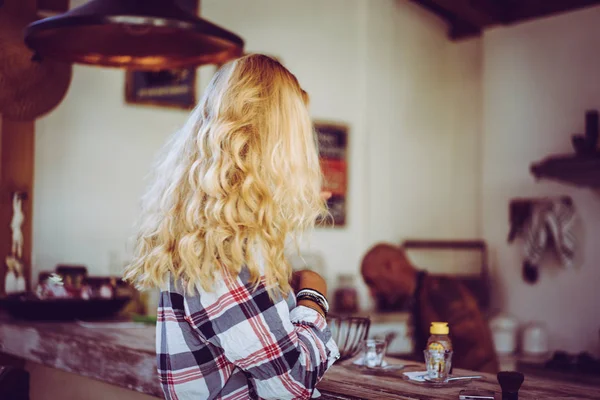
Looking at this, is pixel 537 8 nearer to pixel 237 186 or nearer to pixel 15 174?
pixel 15 174

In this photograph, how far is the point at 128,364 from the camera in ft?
8.04

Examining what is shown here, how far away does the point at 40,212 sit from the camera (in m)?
3.92

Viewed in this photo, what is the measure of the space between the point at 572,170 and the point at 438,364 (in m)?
2.88

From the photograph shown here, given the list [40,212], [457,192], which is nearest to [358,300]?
[457,192]

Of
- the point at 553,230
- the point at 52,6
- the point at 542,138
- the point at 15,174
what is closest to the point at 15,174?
the point at 15,174

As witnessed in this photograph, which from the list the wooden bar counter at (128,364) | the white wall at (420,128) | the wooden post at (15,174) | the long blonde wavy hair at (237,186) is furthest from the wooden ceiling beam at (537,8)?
the long blonde wavy hair at (237,186)

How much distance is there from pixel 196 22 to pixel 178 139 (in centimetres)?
105

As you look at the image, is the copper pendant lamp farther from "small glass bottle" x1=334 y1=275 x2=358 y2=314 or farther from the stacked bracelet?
"small glass bottle" x1=334 y1=275 x2=358 y2=314

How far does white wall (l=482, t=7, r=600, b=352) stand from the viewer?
489cm

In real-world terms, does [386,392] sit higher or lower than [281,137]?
lower

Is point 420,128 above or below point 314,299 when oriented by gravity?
above

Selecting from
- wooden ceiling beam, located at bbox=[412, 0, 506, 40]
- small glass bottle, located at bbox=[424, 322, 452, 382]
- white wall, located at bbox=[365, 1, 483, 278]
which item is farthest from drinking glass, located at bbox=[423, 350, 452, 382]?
wooden ceiling beam, located at bbox=[412, 0, 506, 40]

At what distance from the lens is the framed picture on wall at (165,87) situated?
429 cm

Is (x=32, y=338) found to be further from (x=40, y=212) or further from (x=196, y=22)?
(x=196, y=22)
